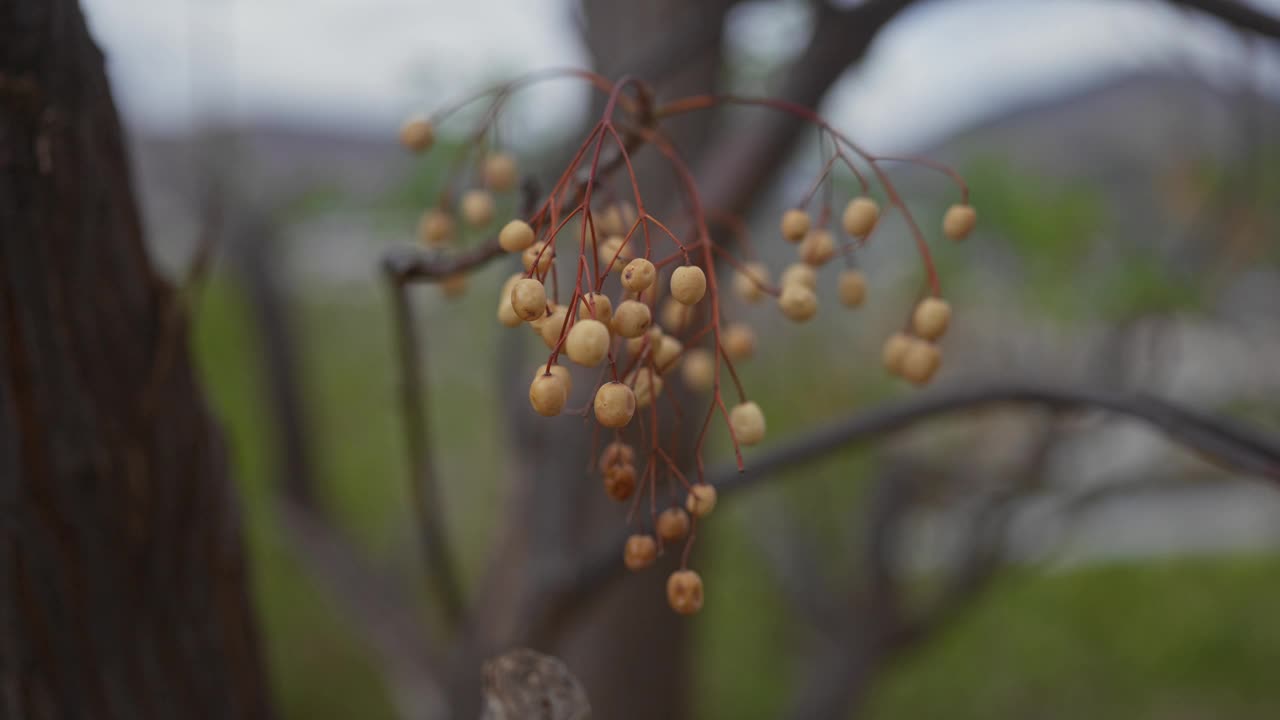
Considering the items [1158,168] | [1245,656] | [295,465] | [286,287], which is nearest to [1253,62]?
[1158,168]

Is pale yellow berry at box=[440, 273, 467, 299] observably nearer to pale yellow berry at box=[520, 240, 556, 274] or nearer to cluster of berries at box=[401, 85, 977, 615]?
cluster of berries at box=[401, 85, 977, 615]

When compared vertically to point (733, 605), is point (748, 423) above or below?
above

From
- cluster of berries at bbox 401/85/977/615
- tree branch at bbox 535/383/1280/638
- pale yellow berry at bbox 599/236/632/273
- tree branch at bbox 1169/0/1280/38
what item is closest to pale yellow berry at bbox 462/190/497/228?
cluster of berries at bbox 401/85/977/615

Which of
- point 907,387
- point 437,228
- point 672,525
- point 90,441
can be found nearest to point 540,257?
point 672,525

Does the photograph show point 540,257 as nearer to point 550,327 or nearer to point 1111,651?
point 550,327

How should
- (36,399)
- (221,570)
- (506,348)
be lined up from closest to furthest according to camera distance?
1. (36,399)
2. (221,570)
3. (506,348)

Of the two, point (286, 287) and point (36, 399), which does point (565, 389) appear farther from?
point (286, 287)
